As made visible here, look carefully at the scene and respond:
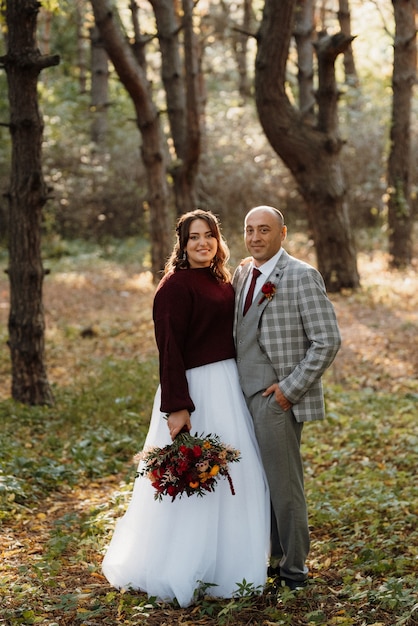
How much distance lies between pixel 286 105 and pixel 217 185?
11651mm

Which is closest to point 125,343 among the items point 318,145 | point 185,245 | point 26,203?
point 26,203

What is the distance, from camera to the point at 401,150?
54.6 feet

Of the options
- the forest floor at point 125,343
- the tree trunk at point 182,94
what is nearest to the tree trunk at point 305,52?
the tree trunk at point 182,94

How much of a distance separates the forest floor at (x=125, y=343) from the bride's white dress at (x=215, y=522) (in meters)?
0.21

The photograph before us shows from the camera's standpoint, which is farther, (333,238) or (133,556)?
(333,238)

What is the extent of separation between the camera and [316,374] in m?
4.42

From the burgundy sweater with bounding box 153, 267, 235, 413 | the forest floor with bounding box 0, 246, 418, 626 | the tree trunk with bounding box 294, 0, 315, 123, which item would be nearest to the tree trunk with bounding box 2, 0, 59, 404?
the forest floor with bounding box 0, 246, 418, 626

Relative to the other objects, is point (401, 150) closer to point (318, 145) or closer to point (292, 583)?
point (318, 145)

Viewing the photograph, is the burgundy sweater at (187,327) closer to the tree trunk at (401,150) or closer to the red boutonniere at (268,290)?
the red boutonniere at (268,290)

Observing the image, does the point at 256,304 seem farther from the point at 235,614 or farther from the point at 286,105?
the point at 286,105

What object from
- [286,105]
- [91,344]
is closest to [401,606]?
[91,344]

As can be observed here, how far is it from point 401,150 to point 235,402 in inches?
523

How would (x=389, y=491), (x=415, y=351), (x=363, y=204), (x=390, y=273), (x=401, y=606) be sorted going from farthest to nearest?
(x=363, y=204) → (x=390, y=273) → (x=415, y=351) → (x=389, y=491) → (x=401, y=606)

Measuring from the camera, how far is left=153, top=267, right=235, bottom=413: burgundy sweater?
14.6 feet
